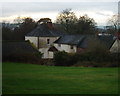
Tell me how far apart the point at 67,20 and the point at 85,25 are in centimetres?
454

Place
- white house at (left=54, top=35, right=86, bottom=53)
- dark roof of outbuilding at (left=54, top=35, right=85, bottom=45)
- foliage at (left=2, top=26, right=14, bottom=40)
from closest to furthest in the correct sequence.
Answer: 1. foliage at (left=2, top=26, right=14, bottom=40)
2. white house at (left=54, top=35, right=86, bottom=53)
3. dark roof of outbuilding at (left=54, top=35, right=85, bottom=45)

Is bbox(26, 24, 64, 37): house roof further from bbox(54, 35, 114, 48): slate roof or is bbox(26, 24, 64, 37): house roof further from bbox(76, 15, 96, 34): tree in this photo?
bbox(76, 15, 96, 34): tree

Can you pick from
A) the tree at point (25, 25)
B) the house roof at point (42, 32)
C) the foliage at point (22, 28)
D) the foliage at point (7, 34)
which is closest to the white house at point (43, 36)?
the house roof at point (42, 32)

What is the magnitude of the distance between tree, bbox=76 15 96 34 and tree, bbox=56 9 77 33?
138cm

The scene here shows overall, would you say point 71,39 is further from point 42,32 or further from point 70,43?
point 42,32

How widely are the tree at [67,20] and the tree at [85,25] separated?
138 centimetres

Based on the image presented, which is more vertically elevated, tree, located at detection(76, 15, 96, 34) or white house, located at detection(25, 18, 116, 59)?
tree, located at detection(76, 15, 96, 34)

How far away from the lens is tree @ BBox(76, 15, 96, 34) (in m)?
34.7

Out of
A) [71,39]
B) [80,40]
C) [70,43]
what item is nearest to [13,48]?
[70,43]

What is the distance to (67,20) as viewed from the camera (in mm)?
38469

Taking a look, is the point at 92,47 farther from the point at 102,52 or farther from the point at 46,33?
the point at 46,33

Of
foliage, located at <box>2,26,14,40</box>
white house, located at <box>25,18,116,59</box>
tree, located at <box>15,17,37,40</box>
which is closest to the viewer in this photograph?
foliage, located at <box>2,26,14,40</box>

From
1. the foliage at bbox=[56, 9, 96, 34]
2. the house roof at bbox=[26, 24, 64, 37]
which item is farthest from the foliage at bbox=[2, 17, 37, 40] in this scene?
the foliage at bbox=[56, 9, 96, 34]

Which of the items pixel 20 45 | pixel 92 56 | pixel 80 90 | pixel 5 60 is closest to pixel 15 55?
pixel 5 60
